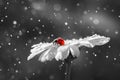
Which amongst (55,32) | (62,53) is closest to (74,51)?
(62,53)

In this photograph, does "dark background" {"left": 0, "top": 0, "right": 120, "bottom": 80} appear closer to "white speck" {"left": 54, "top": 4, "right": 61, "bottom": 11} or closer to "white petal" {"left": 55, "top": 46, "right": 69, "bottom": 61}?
"white speck" {"left": 54, "top": 4, "right": 61, "bottom": 11}

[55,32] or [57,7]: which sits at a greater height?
[57,7]

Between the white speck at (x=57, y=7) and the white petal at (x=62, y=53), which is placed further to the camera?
the white speck at (x=57, y=7)

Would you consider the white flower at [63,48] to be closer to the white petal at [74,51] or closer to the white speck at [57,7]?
the white petal at [74,51]

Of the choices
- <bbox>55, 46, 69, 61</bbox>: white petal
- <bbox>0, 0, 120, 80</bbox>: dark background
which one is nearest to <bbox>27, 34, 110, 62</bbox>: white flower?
<bbox>55, 46, 69, 61</bbox>: white petal

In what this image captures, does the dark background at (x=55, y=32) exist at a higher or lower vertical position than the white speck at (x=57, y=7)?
lower

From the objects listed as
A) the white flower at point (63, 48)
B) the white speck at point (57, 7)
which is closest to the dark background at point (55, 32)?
the white speck at point (57, 7)

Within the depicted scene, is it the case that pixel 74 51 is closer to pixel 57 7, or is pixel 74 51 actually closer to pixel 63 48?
pixel 63 48

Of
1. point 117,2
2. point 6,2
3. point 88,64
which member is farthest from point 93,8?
point 6,2

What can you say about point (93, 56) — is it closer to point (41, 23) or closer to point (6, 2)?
point (41, 23)
